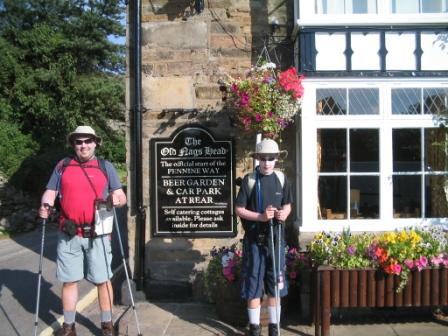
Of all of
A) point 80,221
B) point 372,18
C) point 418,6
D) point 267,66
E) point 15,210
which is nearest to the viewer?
point 80,221

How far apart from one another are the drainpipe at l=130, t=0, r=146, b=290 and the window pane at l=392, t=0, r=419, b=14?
120 inches

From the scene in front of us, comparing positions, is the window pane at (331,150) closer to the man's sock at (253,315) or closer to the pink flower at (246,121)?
the pink flower at (246,121)

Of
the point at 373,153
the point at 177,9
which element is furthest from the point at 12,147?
the point at 373,153

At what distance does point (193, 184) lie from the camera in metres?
6.51

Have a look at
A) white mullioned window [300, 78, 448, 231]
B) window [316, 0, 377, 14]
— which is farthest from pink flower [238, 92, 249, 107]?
window [316, 0, 377, 14]

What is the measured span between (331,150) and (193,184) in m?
1.71

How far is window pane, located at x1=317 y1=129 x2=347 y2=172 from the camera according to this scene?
6.13 m

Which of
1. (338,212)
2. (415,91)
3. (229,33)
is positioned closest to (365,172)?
(338,212)

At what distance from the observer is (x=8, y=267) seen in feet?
31.3

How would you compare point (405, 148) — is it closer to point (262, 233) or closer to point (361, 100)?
point (361, 100)

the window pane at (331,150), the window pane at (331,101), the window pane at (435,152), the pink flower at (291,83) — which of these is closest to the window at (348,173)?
the window pane at (331,150)

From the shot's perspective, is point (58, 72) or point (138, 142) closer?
point (138, 142)

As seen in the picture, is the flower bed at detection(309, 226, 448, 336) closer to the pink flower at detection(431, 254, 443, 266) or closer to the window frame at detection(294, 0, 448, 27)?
the pink flower at detection(431, 254, 443, 266)

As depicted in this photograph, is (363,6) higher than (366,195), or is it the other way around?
(363,6)
